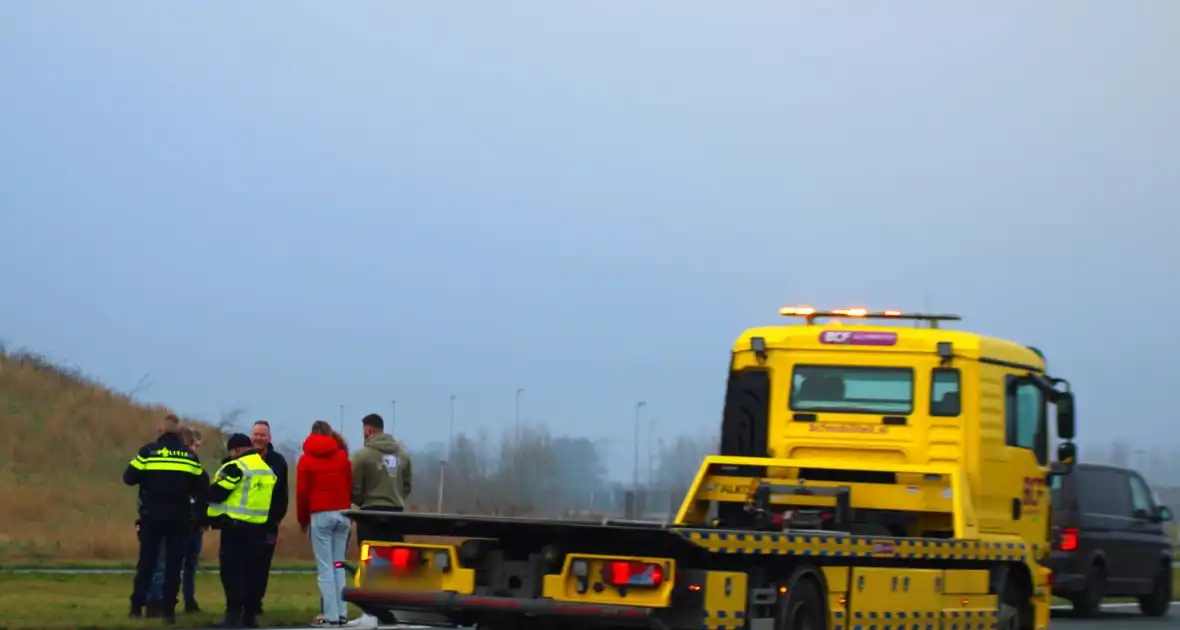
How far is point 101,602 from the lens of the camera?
19.4 m

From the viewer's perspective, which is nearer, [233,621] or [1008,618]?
[1008,618]

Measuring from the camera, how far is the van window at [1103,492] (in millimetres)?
22281

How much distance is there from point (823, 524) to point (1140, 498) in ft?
34.4

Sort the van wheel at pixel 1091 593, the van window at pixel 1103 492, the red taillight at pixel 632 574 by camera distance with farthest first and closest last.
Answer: the van window at pixel 1103 492 < the van wheel at pixel 1091 593 < the red taillight at pixel 632 574

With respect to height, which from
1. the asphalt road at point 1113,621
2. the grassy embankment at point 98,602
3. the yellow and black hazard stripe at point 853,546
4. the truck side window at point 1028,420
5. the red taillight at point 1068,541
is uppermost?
the truck side window at point 1028,420

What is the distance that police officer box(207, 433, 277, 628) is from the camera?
16.7 m

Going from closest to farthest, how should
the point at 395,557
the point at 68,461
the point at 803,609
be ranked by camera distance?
the point at 395,557, the point at 803,609, the point at 68,461

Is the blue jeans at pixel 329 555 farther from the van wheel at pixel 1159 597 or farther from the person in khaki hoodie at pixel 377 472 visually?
the van wheel at pixel 1159 597

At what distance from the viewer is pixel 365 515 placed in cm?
1156

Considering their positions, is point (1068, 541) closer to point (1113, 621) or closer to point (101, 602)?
point (1113, 621)

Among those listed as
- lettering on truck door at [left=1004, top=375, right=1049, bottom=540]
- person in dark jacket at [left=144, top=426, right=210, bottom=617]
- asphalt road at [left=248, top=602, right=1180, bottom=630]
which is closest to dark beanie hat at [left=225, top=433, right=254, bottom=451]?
person in dark jacket at [left=144, top=426, right=210, bottom=617]

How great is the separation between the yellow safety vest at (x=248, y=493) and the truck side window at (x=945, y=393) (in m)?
6.00

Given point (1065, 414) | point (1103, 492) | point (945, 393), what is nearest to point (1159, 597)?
point (1103, 492)

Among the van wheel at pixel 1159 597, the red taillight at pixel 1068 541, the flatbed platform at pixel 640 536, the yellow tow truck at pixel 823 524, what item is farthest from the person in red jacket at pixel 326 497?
the van wheel at pixel 1159 597
